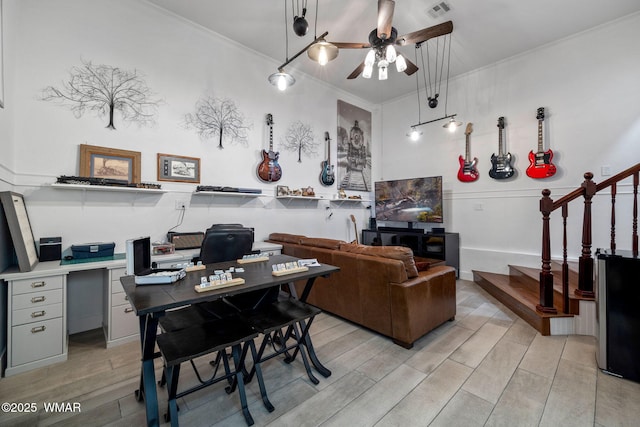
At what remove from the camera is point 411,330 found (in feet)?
7.41

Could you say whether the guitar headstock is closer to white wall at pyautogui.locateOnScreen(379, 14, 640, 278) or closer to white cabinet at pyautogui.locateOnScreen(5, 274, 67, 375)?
white wall at pyautogui.locateOnScreen(379, 14, 640, 278)

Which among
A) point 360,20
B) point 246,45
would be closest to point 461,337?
Answer: point 360,20

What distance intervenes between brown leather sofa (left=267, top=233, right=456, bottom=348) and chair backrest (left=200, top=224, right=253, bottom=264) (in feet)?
3.11

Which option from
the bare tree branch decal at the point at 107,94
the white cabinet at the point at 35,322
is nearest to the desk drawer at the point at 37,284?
the white cabinet at the point at 35,322

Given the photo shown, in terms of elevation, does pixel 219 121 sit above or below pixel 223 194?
above

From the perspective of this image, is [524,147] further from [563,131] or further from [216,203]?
[216,203]

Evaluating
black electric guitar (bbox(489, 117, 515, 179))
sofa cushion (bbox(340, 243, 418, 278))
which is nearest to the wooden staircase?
sofa cushion (bbox(340, 243, 418, 278))

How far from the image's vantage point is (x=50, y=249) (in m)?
2.38

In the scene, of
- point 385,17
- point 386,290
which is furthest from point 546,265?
point 385,17

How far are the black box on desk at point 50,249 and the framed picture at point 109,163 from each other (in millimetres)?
690

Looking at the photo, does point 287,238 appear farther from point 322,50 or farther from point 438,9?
point 438,9

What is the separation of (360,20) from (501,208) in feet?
11.6

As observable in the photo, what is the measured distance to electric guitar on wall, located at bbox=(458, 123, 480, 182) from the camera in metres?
4.51

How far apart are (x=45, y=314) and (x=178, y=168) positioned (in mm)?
1884
